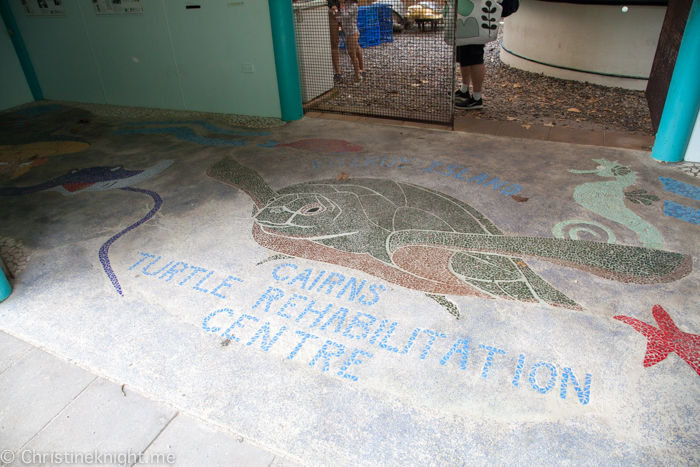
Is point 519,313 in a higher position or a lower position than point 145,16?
lower

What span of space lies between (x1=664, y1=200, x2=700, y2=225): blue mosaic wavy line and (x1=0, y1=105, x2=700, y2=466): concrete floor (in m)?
0.03

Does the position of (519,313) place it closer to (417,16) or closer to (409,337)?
(409,337)

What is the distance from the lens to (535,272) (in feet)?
8.27

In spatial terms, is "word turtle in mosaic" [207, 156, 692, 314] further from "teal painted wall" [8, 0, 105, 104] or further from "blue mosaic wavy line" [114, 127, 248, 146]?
"teal painted wall" [8, 0, 105, 104]

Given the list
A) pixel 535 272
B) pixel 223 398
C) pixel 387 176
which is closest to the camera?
pixel 223 398

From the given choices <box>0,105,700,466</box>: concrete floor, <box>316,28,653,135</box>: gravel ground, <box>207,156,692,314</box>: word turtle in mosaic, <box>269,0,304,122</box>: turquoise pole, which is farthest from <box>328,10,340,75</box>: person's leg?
<box>207,156,692,314</box>: word turtle in mosaic

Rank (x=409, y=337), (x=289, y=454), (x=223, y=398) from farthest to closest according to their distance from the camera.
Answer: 1. (x=409, y=337)
2. (x=223, y=398)
3. (x=289, y=454)

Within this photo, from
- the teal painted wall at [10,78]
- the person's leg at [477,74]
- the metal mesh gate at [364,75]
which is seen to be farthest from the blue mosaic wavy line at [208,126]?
the person's leg at [477,74]

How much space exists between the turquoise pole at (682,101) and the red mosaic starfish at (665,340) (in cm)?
222

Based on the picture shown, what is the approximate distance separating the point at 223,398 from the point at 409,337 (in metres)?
0.92

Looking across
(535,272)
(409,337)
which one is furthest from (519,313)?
(409,337)

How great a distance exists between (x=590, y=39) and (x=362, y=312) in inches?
249

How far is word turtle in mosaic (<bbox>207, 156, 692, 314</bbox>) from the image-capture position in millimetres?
2467

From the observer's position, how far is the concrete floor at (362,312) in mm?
1726
